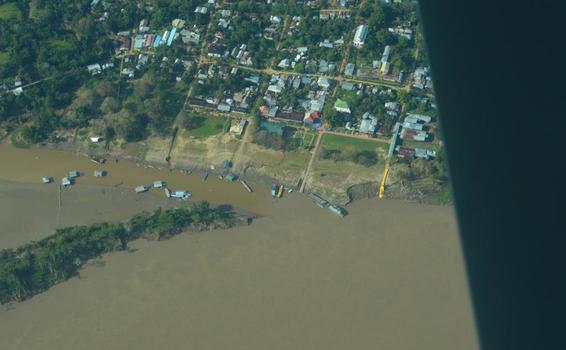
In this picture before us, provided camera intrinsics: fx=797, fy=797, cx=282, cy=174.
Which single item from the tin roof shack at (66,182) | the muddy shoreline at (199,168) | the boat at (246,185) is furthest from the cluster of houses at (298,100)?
the tin roof shack at (66,182)

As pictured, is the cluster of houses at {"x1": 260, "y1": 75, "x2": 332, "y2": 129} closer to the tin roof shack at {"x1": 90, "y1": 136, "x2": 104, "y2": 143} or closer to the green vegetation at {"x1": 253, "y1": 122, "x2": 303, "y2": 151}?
the green vegetation at {"x1": 253, "y1": 122, "x2": 303, "y2": 151}

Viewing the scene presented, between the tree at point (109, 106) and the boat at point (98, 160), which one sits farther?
the tree at point (109, 106)

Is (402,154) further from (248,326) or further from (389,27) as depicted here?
(248,326)

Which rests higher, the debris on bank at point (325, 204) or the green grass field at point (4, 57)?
the green grass field at point (4, 57)

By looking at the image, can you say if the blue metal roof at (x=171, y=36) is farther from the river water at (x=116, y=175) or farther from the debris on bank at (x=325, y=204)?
the debris on bank at (x=325, y=204)

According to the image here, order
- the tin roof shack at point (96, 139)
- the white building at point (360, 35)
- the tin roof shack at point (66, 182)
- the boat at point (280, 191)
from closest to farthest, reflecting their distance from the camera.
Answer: the boat at point (280, 191) < the tin roof shack at point (66, 182) < the tin roof shack at point (96, 139) < the white building at point (360, 35)

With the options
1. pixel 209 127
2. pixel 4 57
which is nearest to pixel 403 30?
pixel 209 127

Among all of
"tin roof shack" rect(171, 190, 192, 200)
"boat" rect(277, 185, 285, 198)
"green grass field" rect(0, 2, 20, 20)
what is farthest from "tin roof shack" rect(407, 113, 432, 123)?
"green grass field" rect(0, 2, 20, 20)

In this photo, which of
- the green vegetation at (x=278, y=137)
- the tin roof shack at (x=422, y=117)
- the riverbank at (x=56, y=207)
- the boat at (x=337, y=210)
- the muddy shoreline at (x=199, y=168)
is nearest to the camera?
the boat at (x=337, y=210)
